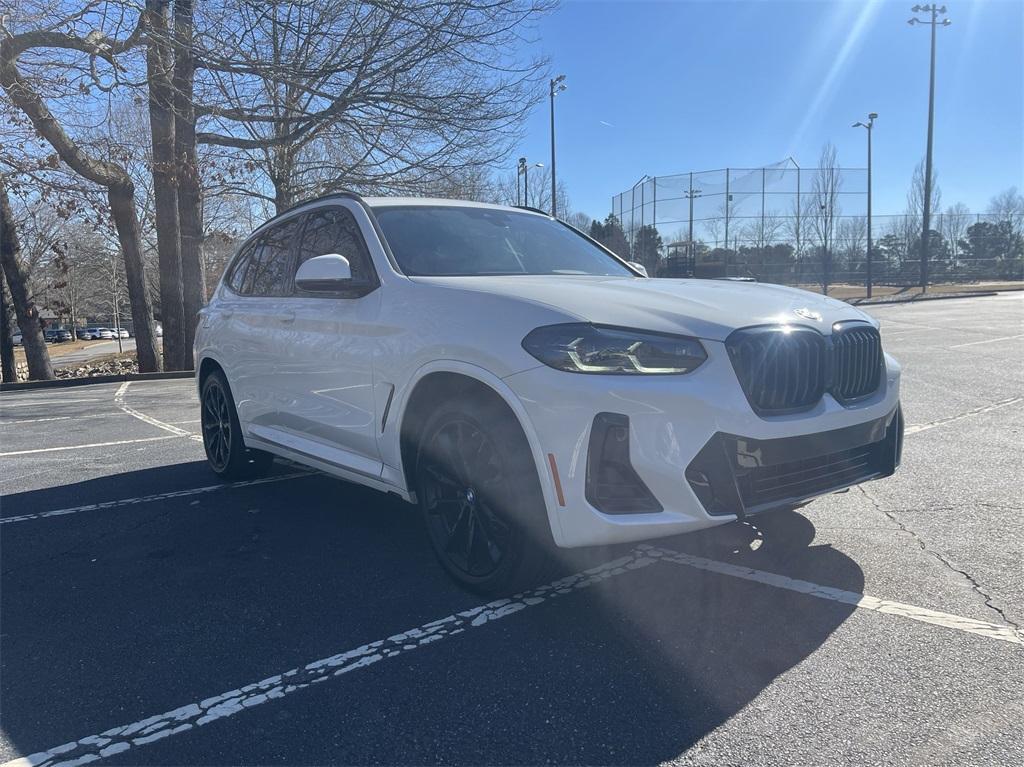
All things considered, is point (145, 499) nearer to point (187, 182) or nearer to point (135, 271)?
point (187, 182)

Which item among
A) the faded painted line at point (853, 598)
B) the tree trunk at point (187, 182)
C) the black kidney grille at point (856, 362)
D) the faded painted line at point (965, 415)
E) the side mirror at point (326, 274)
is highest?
the tree trunk at point (187, 182)

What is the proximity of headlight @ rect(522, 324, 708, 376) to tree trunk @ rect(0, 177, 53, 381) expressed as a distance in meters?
17.2

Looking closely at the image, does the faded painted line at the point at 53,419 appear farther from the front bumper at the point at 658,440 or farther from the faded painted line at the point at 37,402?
the front bumper at the point at 658,440

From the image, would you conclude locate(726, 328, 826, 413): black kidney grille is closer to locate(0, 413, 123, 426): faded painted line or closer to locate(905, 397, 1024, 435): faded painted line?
locate(905, 397, 1024, 435): faded painted line

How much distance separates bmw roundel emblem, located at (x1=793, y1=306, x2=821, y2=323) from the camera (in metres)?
3.21

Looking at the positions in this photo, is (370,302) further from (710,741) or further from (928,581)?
(928,581)

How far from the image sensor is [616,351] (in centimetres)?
288

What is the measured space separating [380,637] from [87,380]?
15242 millimetres

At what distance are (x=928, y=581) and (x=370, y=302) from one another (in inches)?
115

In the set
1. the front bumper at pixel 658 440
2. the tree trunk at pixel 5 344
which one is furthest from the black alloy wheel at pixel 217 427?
the tree trunk at pixel 5 344

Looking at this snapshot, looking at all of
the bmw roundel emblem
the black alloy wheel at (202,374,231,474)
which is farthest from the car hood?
the black alloy wheel at (202,374,231,474)

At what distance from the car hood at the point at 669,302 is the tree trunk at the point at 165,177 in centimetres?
1038

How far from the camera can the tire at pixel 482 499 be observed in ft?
9.93

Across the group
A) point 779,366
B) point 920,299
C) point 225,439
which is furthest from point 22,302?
point 920,299
